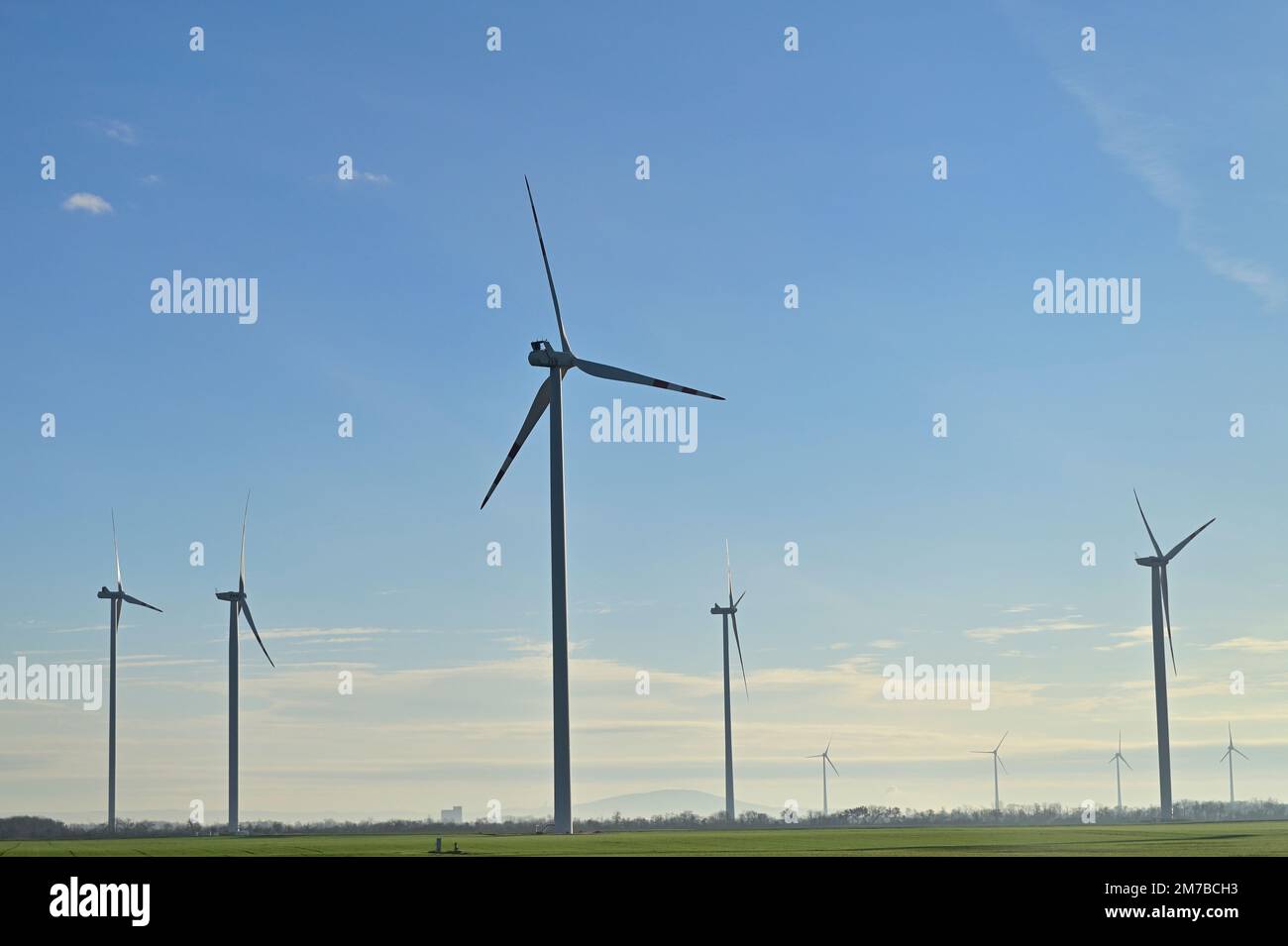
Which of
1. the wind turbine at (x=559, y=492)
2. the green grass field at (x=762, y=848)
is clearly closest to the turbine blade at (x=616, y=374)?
the wind turbine at (x=559, y=492)

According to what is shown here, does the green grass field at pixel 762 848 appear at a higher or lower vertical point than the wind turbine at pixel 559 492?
lower

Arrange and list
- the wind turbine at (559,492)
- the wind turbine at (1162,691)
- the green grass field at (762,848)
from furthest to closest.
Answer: the wind turbine at (1162,691), the wind turbine at (559,492), the green grass field at (762,848)

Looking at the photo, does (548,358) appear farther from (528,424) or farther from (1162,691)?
(1162,691)

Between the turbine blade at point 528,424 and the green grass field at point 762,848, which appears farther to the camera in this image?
the turbine blade at point 528,424

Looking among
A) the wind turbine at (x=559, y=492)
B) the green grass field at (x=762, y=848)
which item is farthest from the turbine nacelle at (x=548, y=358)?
the green grass field at (x=762, y=848)

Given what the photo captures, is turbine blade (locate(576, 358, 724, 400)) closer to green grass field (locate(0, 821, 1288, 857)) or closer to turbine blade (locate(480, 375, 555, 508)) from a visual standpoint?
turbine blade (locate(480, 375, 555, 508))

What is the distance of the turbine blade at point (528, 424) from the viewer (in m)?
97.2

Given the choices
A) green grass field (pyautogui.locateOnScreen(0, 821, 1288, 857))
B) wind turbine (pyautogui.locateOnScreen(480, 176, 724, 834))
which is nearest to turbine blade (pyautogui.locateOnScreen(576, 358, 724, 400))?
wind turbine (pyautogui.locateOnScreen(480, 176, 724, 834))

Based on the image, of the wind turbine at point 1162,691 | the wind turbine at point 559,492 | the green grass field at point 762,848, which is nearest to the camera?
the green grass field at point 762,848

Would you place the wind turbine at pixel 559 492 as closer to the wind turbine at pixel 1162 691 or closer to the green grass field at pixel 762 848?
the green grass field at pixel 762 848
